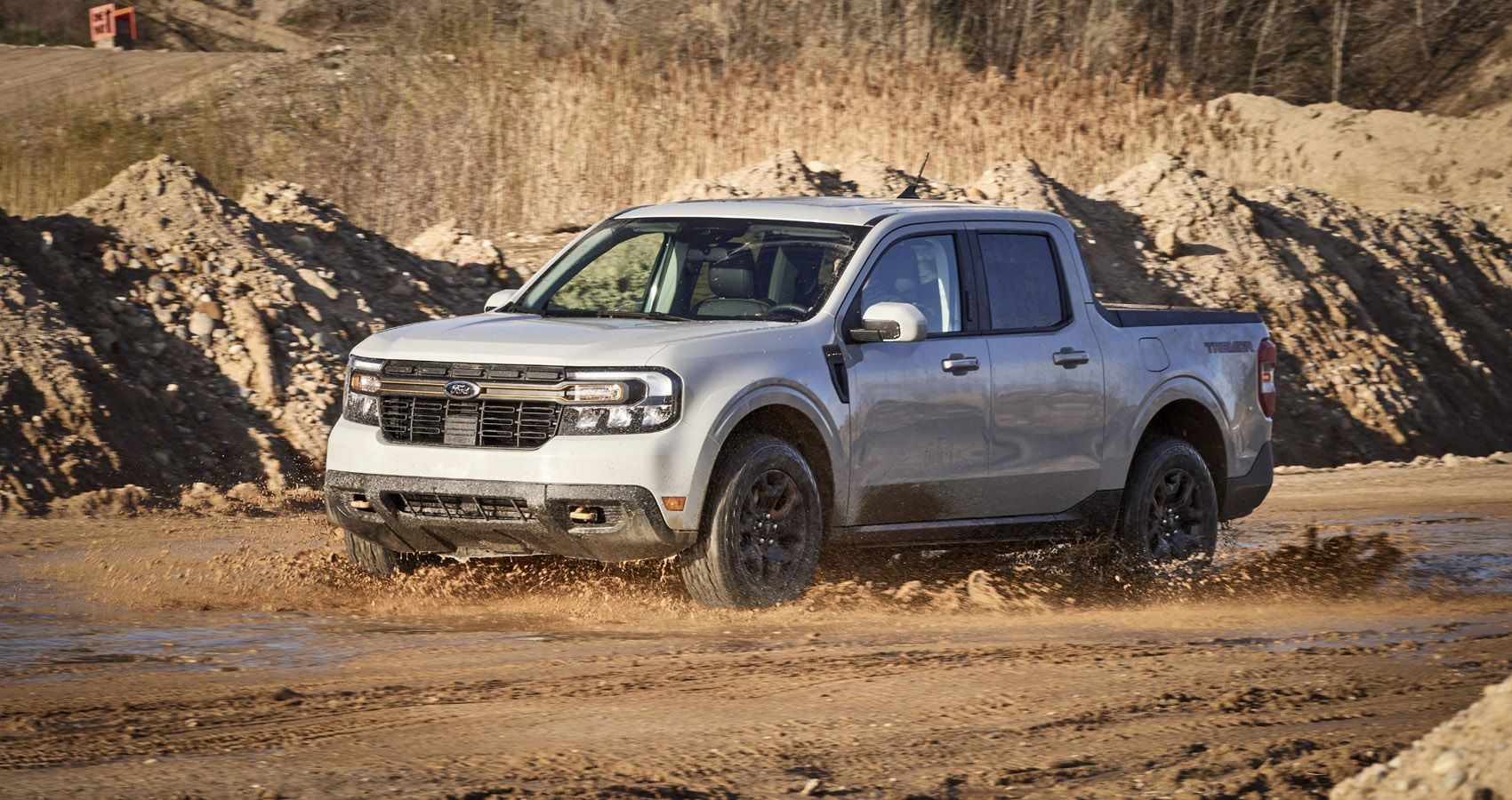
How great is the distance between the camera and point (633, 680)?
6062mm

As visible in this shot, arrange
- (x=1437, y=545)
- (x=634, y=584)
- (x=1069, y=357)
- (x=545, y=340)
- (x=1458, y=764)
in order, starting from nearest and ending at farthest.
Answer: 1. (x=1458, y=764)
2. (x=545, y=340)
3. (x=634, y=584)
4. (x=1069, y=357)
5. (x=1437, y=545)

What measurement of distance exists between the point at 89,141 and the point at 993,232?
25.7 metres

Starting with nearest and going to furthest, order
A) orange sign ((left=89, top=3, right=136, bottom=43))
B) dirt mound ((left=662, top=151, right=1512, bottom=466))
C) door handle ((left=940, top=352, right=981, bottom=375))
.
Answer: door handle ((left=940, top=352, right=981, bottom=375)), dirt mound ((left=662, top=151, right=1512, bottom=466)), orange sign ((left=89, top=3, right=136, bottom=43))

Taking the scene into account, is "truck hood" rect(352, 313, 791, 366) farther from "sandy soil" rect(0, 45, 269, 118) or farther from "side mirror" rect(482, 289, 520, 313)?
"sandy soil" rect(0, 45, 269, 118)

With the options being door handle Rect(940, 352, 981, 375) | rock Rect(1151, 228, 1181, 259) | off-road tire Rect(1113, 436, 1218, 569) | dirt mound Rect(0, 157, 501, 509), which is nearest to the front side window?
door handle Rect(940, 352, 981, 375)

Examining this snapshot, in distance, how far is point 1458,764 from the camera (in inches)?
168

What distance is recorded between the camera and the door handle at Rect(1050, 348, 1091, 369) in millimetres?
8712

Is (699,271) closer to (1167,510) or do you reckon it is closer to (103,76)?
(1167,510)

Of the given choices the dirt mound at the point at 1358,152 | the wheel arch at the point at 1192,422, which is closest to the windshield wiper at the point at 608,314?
the wheel arch at the point at 1192,422

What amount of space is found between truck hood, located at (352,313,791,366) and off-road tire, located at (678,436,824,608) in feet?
1.81

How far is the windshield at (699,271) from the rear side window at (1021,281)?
84 cm

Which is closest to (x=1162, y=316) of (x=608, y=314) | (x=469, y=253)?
(x=608, y=314)

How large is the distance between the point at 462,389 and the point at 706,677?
1.74 m

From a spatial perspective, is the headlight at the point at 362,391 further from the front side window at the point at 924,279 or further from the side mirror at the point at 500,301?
the front side window at the point at 924,279
